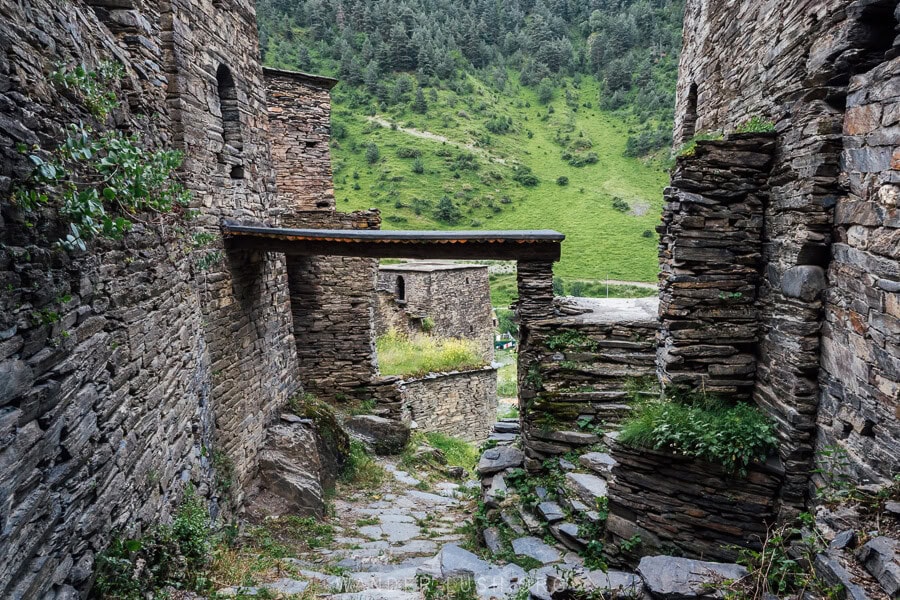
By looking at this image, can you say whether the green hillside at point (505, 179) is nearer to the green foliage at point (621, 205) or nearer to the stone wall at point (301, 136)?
the green foliage at point (621, 205)

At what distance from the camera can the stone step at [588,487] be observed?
5645 millimetres

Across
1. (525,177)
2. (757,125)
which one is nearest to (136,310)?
(757,125)

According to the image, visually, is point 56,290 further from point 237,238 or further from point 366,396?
point 366,396

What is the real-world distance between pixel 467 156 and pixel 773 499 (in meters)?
41.8

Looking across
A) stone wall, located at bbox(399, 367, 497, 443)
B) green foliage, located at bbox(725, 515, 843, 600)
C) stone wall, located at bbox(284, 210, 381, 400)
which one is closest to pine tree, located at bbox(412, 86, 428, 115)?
stone wall, located at bbox(399, 367, 497, 443)

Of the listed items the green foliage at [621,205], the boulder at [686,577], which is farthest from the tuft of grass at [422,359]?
the green foliage at [621,205]

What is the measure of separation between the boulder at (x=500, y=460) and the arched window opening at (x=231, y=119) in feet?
18.1

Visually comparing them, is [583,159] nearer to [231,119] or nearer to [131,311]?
[231,119]

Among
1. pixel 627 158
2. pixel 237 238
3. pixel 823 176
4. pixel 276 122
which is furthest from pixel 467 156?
pixel 823 176

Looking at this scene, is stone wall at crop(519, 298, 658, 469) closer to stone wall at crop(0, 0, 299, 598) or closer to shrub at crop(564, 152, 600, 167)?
stone wall at crop(0, 0, 299, 598)

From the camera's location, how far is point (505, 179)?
44.1 m

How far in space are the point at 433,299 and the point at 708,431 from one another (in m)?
15.8

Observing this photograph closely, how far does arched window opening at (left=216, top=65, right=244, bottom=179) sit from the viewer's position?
7.03m

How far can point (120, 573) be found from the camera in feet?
10.5
